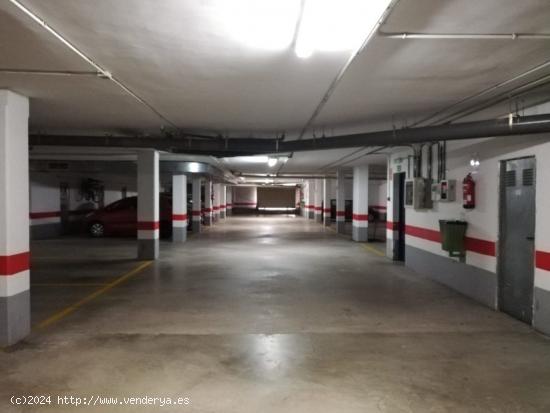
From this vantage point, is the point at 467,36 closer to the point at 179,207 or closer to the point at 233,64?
the point at 233,64

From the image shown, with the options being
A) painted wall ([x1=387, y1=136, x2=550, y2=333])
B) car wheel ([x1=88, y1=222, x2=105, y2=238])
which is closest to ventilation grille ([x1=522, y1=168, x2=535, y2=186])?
painted wall ([x1=387, y1=136, x2=550, y2=333])

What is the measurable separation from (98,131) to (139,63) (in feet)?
12.5

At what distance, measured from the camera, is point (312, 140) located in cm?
676

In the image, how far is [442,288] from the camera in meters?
6.69

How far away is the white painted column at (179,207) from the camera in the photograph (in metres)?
12.9

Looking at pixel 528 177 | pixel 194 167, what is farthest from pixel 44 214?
pixel 528 177

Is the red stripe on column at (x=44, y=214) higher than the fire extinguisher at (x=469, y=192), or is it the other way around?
the fire extinguisher at (x=469, y=192)

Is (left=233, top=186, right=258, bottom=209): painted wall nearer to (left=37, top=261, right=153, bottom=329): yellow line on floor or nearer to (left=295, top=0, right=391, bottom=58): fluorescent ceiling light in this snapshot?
(left=37, top=261, right=153, bottom=329): yellow line on floor

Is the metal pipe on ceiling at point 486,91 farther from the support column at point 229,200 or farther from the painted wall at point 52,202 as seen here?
the support column at point 229,200

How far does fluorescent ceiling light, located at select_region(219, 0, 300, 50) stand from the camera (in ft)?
8.03

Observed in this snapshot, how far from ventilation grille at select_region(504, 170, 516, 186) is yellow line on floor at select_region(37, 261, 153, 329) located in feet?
18.8

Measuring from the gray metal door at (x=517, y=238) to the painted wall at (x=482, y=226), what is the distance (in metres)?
0.09

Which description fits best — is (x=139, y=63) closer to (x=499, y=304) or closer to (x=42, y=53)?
(x=42, y=53)

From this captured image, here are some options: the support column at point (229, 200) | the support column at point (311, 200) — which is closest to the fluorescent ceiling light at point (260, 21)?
the support column at point (311, 200)
